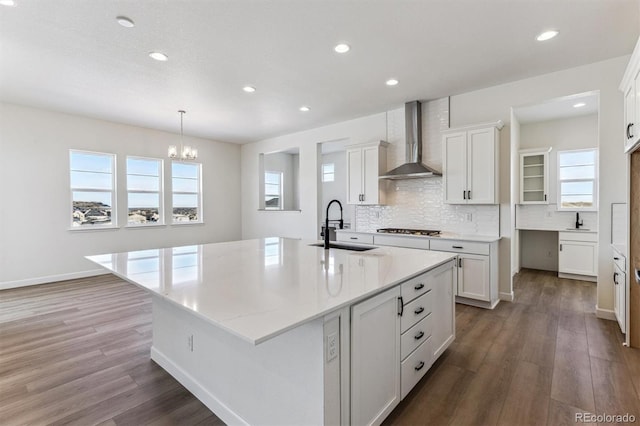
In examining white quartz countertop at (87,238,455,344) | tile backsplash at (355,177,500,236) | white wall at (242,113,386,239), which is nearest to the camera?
white quartz countertop at (87,238,455,344)

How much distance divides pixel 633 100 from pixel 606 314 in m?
2.25

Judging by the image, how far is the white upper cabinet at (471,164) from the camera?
12.5 ft

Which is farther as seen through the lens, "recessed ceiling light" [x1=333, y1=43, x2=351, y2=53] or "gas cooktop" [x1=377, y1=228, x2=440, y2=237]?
"gas cooktop" [x1=377, y1=228, x2=440, y2=237]

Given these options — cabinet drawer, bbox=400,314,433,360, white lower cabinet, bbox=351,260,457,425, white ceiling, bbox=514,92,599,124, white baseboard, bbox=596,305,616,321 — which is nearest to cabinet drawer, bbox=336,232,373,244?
white lower cabinet, bbox=351,260,457,425

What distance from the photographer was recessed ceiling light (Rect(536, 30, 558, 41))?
2705 millimetres

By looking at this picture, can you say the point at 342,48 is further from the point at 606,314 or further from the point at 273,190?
the point at 273,190

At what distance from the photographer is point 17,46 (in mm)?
2883

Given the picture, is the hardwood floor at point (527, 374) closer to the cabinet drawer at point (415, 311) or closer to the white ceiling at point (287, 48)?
the cabinet drawer at point (415, 311)

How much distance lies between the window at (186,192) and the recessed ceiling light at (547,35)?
21.0 feet

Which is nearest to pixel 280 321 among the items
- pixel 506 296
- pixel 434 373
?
pixel 434 373

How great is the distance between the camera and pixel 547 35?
2.75m

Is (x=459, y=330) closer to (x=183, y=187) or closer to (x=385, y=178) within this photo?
(x=385, y=178)

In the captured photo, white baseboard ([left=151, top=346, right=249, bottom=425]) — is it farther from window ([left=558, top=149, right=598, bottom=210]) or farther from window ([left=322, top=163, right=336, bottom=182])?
window ([left=322, top=163, right=336, bottom=182])

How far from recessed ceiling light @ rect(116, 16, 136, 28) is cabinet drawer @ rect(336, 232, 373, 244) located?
3645 millimetres
